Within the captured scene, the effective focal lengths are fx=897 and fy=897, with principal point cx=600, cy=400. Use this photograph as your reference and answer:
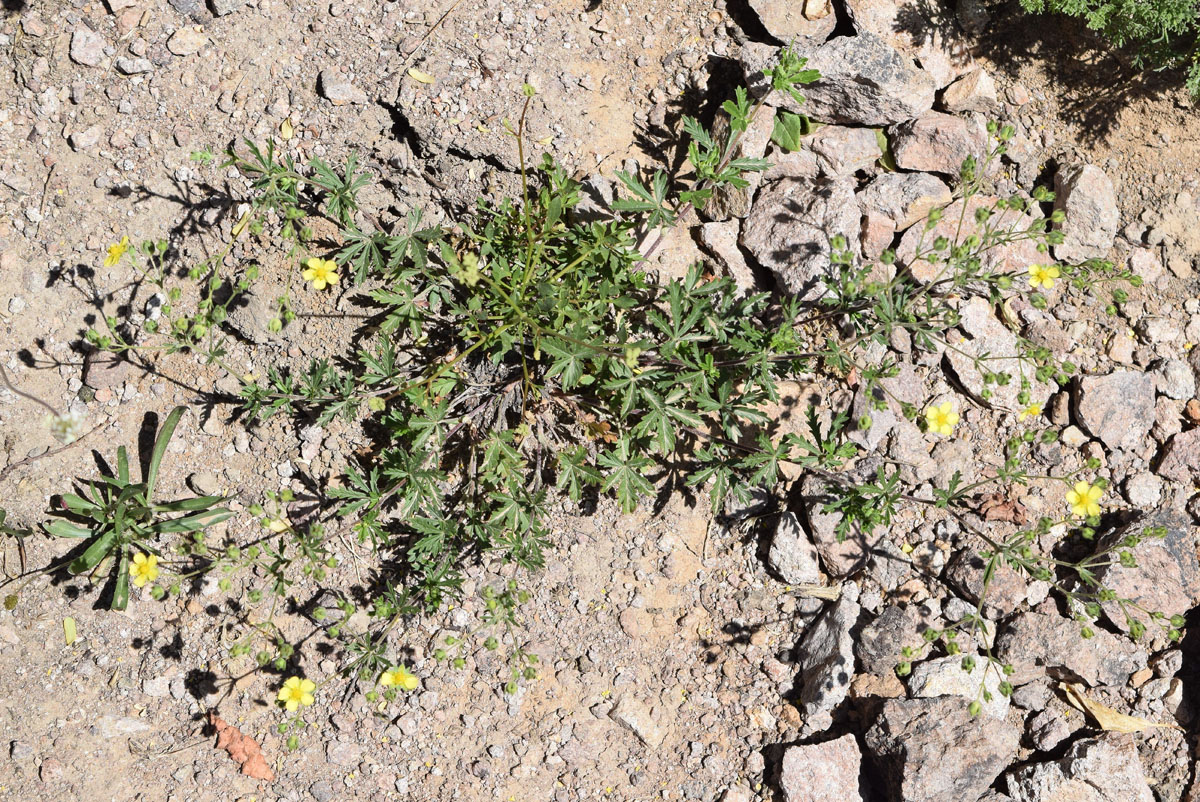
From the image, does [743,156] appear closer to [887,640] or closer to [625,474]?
[625,474]

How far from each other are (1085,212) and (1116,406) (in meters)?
1.02

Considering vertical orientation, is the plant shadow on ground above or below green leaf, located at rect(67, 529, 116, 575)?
above

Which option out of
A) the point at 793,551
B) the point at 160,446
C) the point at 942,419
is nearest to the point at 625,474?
the point at 793,551

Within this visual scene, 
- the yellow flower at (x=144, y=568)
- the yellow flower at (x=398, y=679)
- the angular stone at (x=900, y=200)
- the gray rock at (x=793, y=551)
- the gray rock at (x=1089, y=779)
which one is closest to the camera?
the yellow flower at (x=144, y=568)

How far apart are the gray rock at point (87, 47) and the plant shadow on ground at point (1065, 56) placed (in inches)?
166

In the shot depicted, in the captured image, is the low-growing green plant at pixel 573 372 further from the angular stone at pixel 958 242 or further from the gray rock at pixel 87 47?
the gray rock at pixel 87 47

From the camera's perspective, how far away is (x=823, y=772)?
438 cm

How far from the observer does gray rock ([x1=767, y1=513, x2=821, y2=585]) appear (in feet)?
15.1

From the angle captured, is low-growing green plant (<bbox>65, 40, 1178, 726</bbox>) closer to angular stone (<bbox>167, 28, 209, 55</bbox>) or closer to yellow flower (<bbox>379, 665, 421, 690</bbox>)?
yellow flower (<bbox>379, 665, 421, 690</bbox>)

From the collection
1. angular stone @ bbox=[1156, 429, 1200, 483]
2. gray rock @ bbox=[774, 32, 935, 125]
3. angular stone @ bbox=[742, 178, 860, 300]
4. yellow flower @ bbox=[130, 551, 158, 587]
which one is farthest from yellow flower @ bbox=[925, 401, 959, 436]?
yellow flower @ bbox=[130, 551, 158, 587]

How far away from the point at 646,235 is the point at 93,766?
387 cm

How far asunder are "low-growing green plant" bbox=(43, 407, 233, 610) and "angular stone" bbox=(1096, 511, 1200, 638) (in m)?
4.43

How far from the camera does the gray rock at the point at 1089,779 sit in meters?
4.15

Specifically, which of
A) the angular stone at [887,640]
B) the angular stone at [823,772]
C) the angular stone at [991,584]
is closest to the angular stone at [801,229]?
the angular stone at [991,584]
